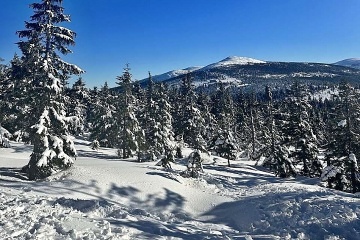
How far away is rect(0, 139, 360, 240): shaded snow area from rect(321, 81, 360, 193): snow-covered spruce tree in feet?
25.9

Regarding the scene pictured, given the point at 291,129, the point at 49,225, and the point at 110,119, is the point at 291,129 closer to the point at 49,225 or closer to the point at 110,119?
the point at 110,119

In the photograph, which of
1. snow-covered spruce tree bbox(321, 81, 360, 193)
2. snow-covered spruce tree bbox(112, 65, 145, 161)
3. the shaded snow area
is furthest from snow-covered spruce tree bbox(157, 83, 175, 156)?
snow-covered spruce tree bbox(321, 81, 360, 193)

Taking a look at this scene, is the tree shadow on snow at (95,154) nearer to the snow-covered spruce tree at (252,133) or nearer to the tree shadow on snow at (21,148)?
the tree shadow on snow at (21,148)

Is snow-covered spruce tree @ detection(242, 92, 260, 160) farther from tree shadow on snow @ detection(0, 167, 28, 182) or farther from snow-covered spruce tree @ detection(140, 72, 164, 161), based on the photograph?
tree shadow on snow @ detection(0, 167, 28, 182)

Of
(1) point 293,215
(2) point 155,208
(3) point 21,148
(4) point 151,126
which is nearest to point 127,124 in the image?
(4) point 151,126

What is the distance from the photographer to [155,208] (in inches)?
851

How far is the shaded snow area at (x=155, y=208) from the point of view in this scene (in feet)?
39.3

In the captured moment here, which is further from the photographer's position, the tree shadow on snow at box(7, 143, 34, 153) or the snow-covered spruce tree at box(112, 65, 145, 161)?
the snow-covered spruce tree at box(112, 65, 145, 161)

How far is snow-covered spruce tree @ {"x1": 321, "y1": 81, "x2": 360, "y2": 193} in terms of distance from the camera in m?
30.3

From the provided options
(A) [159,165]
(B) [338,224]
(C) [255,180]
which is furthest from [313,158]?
(B) [338,224]

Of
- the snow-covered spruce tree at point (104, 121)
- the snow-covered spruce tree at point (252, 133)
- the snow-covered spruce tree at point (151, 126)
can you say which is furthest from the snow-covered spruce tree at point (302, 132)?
the snow-covered spruce tree at point (104, 121)

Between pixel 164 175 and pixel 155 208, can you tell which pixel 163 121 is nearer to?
pixel 164 175

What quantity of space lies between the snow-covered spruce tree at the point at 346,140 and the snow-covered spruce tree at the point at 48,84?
2379 cm

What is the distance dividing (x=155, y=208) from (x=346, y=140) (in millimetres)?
20034
